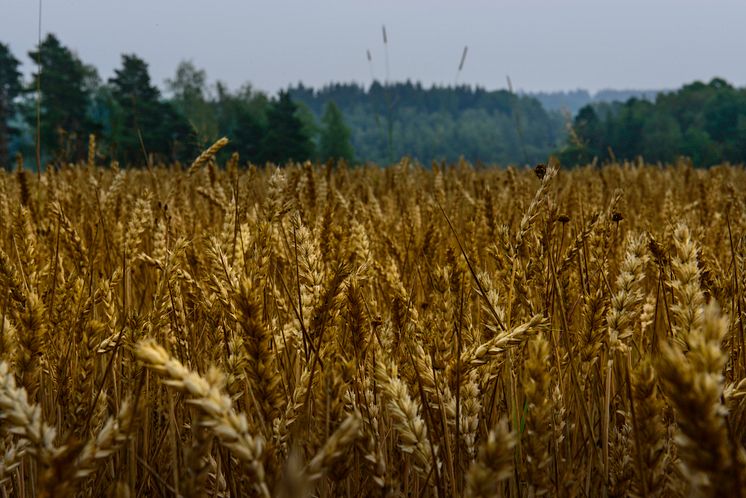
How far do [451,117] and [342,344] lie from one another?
160 meters

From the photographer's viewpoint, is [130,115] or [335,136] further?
[335,136]

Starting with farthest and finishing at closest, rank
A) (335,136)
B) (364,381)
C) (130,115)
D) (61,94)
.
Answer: (335,136), (61,94), (130,115), (364,381)

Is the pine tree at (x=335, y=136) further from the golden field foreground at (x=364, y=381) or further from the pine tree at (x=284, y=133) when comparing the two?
the golden field foreground at (x=364, y=381)

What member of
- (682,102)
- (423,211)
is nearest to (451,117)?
(682,102)

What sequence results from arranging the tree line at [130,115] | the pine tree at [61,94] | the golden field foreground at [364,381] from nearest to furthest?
1. the golden field foreground at [364,381]
2. the tree line at [130,115]
3. the pine tree at [61,94]

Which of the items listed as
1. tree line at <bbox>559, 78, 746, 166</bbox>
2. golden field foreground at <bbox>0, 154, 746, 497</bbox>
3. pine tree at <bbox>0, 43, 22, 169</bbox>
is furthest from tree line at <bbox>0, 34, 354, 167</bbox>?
golden field foreground at <bbox>0, 154, 746, 497</bbox>

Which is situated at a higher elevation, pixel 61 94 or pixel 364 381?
pixel 61 94

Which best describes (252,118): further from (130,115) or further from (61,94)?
(61,94)

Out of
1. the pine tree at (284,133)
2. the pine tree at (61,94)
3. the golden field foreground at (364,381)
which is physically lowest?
the golden field foreground at (364,381)

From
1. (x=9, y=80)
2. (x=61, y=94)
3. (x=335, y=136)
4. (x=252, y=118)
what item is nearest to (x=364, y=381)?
(x=252, y=118)

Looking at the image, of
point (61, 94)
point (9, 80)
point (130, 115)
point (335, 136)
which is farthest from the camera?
point (335, 136)

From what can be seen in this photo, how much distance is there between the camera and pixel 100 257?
2.15m

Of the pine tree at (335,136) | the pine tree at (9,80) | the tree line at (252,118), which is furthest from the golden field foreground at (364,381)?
the pine tree at (9,80)

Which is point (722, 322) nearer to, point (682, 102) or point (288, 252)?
point (288, 252)
